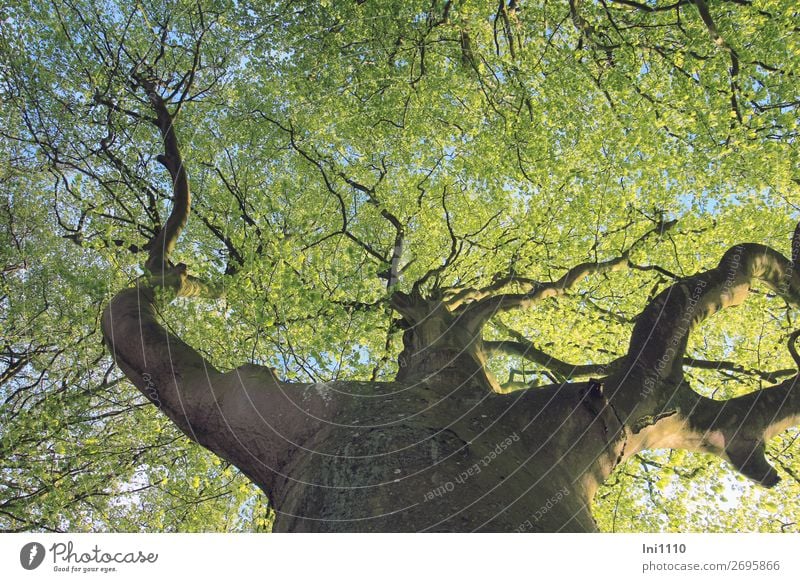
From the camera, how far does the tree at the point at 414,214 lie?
5.80 metres

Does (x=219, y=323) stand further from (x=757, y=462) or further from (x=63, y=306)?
(x=757, y=462)

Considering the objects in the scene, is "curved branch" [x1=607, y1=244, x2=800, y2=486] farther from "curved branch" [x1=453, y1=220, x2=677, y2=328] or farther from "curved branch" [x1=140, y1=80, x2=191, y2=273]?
"curved branch" [x1=140, y1=80, x2=191, y2=273]

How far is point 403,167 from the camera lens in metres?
10.5

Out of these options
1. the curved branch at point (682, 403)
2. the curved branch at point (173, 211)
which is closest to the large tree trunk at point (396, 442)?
the curved branch at point (682, 403)

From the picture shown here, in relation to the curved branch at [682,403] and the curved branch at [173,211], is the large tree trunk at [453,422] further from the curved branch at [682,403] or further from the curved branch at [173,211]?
the curved branch at [173,211]

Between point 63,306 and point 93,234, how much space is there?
5.48 ft

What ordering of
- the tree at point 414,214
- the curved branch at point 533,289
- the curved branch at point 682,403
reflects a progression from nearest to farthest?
the curved branch at point 682,403
the tree at point 414,214
the curved branch at point 533,289
